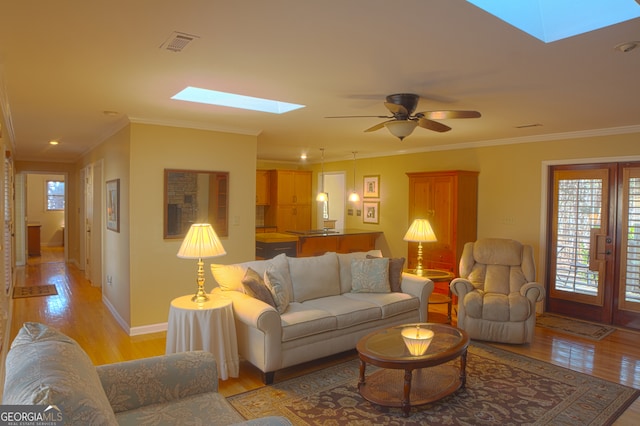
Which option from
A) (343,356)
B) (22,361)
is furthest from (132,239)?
(22,361)

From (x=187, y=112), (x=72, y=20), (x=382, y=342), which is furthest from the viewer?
(x=187, y=112)

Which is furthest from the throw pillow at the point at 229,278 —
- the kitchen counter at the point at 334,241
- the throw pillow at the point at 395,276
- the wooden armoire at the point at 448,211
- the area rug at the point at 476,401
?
the wooden armoire at the point at 448,211

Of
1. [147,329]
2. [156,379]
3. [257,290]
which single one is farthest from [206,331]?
[147,329]

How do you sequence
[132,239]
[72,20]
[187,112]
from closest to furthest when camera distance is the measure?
[72,20], [187,112], [132,239]

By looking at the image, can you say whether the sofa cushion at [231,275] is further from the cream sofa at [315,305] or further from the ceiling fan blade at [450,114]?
the ceiling fan blade at [450,114]

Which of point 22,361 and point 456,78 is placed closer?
point 22,361

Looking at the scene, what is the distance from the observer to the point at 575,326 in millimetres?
5250

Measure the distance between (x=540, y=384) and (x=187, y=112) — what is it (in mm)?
4140

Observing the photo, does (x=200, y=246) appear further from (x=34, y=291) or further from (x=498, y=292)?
(x=34, y=291)

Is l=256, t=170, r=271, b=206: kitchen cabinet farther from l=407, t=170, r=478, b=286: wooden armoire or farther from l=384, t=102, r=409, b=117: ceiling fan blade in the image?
l=384, t=102, r=409, b=117: ceiling fan blade

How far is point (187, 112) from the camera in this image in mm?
4426

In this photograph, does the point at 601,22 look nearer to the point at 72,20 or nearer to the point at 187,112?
the point at 72,20

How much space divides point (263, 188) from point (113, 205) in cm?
436

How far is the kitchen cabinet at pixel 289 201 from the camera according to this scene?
31.1 feet
